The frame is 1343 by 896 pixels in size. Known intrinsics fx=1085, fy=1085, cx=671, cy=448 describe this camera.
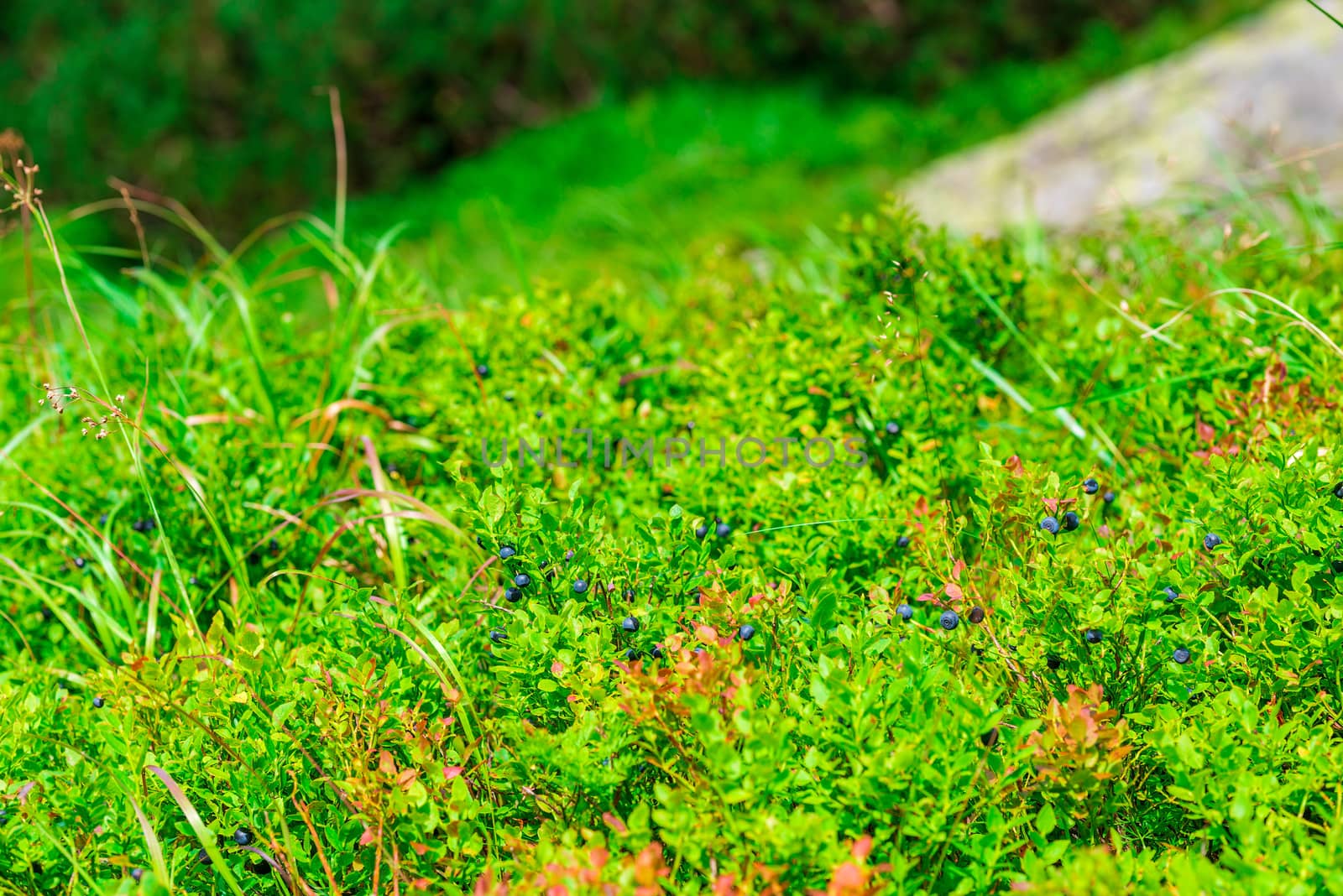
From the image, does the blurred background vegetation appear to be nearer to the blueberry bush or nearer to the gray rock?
the gray rock

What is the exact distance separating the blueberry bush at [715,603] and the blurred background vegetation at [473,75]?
4.92 meters

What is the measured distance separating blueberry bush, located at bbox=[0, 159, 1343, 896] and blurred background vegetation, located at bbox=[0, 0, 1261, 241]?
4920mm

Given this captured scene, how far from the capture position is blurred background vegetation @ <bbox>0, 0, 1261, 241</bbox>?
750 centimetres

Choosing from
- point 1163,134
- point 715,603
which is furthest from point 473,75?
point 715,603

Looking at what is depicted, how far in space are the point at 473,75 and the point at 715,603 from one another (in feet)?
24.8

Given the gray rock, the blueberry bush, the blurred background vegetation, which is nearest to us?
the blueberry bush

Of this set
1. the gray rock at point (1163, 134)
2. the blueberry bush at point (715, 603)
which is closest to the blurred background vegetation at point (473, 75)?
the gray rock at point (1163, 134)

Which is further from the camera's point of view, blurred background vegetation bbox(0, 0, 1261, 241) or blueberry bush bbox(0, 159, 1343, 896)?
blurred background vegetation bbox(0, 0, 1261, 241)

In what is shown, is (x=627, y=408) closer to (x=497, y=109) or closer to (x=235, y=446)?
(x=235, y=446)

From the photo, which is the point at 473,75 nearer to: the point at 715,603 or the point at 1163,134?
the point at 1163,134

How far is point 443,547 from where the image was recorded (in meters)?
2.04

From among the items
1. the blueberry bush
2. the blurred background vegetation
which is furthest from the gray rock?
the blueberry bush

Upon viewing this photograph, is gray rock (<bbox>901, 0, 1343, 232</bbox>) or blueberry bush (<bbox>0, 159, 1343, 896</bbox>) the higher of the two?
blueberry bush (<bbox>0, 159, 1343, 896</bbox>)

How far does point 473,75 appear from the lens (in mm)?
8289
